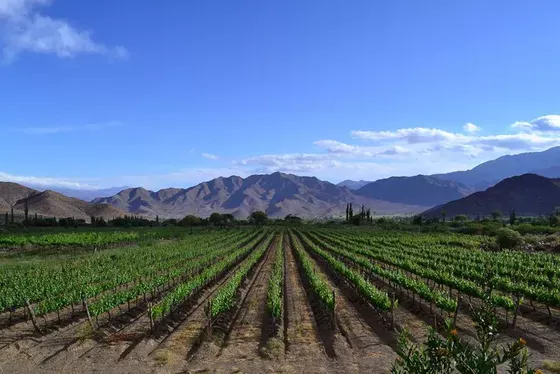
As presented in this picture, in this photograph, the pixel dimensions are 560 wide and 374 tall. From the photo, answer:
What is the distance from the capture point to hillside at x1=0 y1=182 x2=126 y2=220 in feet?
553

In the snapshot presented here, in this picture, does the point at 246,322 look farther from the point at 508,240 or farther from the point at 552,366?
the point at 508,240

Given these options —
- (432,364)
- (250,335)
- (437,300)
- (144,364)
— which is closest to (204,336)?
(250,335)

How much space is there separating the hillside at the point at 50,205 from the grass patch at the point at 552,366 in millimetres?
175637

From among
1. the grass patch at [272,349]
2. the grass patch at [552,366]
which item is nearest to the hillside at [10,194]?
the grass patch at [272,349]

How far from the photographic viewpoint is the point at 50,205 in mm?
171375

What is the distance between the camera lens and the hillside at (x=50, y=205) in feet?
553

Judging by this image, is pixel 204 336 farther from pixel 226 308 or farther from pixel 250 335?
pixel 226 308

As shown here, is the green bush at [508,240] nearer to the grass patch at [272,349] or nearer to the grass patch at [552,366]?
the grass patch at [552,366]

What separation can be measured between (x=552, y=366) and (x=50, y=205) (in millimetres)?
186356

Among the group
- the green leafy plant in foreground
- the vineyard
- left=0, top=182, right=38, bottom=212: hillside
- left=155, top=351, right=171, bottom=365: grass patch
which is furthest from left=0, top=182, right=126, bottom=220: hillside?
the green leafy plant in foreground

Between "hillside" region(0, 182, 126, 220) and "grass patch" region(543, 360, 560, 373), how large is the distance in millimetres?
175637

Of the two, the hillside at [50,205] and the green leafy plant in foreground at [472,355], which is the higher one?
the hillside at [50,205]

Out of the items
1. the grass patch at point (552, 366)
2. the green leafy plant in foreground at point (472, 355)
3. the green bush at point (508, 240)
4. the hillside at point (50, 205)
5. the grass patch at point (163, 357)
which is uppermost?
the hillside at point (50, 205)

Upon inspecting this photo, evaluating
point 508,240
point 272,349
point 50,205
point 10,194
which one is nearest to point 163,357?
point 272,349
